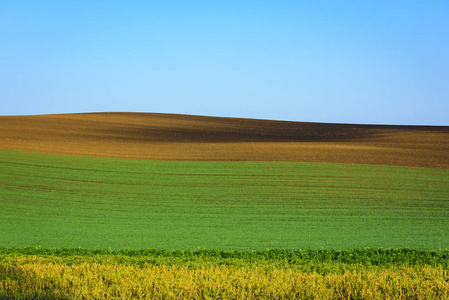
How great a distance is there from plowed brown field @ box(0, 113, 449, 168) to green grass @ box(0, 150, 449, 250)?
242 centimetres

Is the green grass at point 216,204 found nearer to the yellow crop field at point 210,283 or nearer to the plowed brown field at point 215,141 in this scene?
the plowed brown field at point 215,141

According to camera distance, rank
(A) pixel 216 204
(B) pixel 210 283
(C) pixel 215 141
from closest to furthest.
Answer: (B) pixel 210 283 < (A) pixel 216 204 < (C) pixel 215 141

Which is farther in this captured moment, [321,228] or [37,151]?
[37,151]

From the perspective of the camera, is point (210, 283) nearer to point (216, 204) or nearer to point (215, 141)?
point (216, 204)

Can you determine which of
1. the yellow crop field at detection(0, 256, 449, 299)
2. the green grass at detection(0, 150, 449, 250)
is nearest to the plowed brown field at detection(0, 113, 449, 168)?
the green grass at detection(0, 150, 449, 250)

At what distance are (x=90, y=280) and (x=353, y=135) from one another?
36.7 metres

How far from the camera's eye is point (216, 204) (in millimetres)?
16484

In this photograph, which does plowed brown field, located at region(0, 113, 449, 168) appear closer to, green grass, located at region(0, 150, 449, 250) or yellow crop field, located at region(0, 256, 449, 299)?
green grass, located at region(0, 150, 449, 250)

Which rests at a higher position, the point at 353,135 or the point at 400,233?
the point at 353,135

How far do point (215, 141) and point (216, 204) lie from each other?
19.5 m

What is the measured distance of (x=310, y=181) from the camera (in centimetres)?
2023

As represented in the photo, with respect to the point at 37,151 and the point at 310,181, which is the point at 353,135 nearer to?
the point at 310,181

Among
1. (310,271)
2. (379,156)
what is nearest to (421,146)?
(379,156)

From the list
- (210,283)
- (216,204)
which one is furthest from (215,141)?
(210,283)
